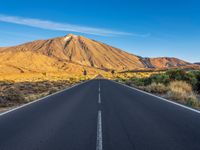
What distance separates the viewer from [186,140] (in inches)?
237

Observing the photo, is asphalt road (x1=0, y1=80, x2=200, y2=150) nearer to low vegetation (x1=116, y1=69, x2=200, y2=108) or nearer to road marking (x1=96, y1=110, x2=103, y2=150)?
road marking (x1=96, y1=110, x2=103, y2=150)

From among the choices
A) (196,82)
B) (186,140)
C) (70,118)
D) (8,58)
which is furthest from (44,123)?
(8,58)

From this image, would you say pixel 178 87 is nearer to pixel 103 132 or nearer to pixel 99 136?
pixel 103 132

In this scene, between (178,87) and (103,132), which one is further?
(178,87)

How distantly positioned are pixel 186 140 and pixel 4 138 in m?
4.66

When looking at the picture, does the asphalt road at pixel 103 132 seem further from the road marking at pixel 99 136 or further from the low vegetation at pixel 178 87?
the low vegetation at pixel 178 87

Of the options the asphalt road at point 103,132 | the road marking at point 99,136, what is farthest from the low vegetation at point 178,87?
the road marking at point 99,136

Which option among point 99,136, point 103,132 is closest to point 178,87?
point 103,132

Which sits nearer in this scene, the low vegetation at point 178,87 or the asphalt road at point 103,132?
the asphalt road at point 103,132

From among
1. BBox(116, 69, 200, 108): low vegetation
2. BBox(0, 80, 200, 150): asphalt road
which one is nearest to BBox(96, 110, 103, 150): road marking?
BBox(0, 80, 200, 150): asphalt road

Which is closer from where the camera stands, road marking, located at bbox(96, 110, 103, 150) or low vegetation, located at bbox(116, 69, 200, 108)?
road marking, located at bbox(96, 110, 103, 150)

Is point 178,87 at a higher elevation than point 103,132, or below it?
higher

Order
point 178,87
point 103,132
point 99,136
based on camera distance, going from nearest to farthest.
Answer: point 99,136, point 103,132, point 178,87

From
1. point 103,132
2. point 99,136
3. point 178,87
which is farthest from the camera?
point 178,87
